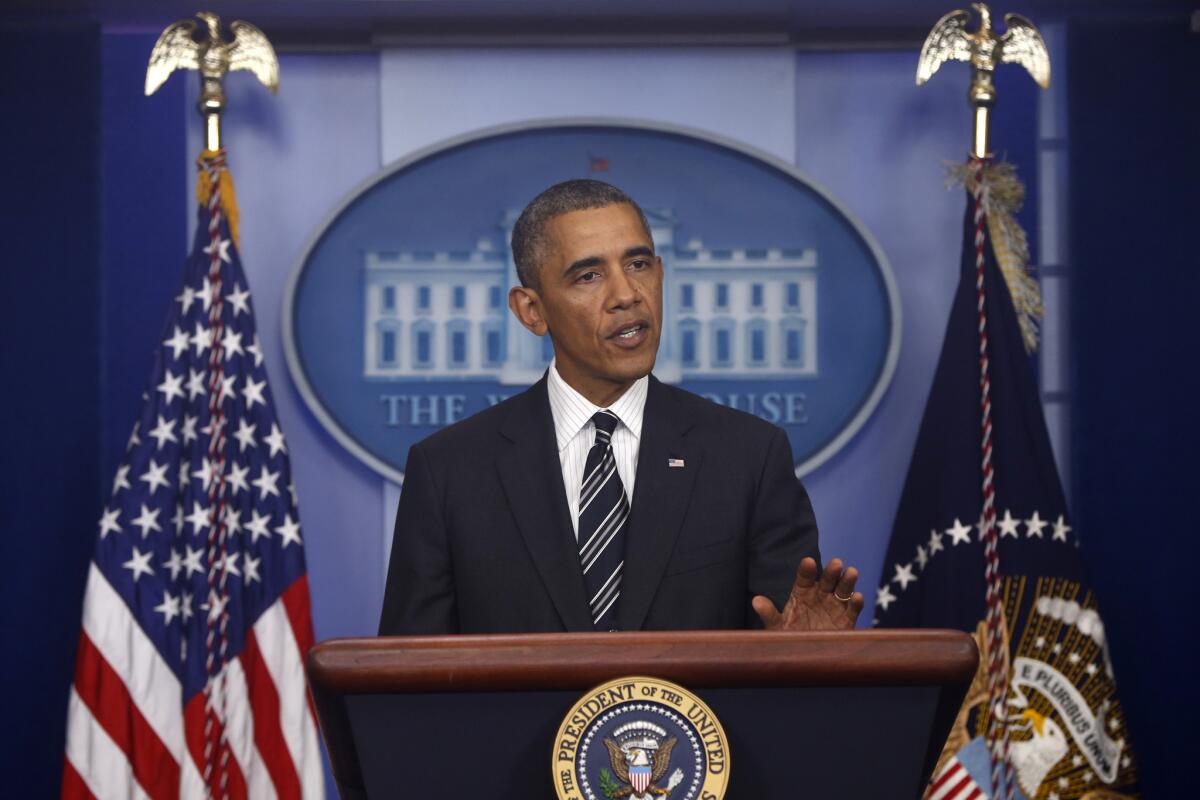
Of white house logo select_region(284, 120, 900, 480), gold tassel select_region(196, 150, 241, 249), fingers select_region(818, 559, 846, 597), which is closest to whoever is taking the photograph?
fingers select_region(818, 559, 846, 597)

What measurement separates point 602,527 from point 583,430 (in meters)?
0.19

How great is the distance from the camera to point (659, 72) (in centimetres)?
363

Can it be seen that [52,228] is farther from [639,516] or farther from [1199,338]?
[1199,338]

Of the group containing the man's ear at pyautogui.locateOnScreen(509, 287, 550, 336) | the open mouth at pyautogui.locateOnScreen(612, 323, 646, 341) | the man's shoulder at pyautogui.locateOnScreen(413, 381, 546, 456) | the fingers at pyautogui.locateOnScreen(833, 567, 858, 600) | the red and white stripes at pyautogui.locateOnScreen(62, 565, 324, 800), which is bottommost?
the red and white stripes at pyautogui.locateOnScreen(62, 565, 324, 800)

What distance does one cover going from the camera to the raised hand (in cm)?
145

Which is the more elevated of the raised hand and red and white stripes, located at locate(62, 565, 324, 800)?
the raised hand

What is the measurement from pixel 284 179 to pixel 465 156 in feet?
1.55

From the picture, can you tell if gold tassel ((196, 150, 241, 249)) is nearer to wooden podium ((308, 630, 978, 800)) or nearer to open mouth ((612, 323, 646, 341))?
open mouth ((612, 323, 646, 341))

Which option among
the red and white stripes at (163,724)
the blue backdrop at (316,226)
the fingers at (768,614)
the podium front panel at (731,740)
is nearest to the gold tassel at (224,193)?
the blue backdrop at (316,226)

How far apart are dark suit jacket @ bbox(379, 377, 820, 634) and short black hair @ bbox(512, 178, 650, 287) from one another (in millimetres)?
247

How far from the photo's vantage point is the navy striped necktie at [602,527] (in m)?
1.84

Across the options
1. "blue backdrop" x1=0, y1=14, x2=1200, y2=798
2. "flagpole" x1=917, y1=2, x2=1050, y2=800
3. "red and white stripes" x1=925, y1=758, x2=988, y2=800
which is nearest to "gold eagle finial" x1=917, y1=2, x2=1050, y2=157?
"flagpole" x1=917, y1=2, x2=1050, y2=800

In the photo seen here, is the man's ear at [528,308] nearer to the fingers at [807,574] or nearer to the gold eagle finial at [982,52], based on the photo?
the fingers at [807,574]

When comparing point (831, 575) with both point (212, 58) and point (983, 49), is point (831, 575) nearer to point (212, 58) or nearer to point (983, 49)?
point (983, 49)
